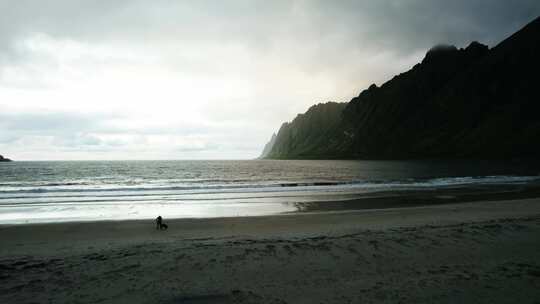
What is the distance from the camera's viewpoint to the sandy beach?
19.8ft

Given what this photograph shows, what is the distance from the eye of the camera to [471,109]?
15700 cm

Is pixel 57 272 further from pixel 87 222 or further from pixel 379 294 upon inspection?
pixel 87 222

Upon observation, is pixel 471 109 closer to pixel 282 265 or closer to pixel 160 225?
pixel 160 225

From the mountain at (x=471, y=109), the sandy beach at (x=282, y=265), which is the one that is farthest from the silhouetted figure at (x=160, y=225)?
the mountain at (x=471, y=109)

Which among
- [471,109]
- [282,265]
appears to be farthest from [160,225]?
[471,109]

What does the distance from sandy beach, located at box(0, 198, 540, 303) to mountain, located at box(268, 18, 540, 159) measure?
137830 mm

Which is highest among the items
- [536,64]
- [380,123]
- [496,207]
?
[536,64]

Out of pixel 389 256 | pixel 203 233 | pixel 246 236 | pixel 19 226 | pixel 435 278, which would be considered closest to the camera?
pixel 435 278

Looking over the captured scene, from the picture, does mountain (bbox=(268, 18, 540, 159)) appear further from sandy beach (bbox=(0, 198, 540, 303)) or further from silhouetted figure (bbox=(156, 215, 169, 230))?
silhouetted figure (bbox=(156, 215, 169, 230))

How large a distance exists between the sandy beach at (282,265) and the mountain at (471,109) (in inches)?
5426

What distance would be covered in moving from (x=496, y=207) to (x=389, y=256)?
585 inches

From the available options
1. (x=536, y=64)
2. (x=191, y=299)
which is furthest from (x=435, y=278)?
(x=536, y=64)

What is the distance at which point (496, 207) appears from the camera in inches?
707

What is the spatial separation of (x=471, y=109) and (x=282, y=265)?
190 meters
